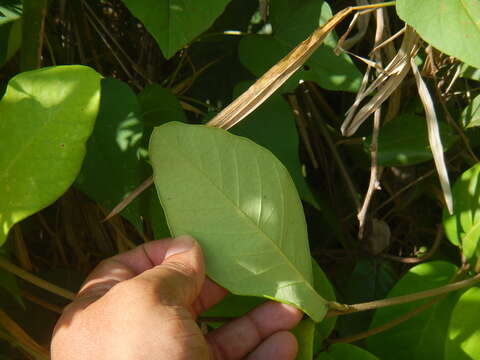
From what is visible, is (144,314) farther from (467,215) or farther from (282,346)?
(467,215)

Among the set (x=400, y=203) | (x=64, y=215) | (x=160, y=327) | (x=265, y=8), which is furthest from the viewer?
(x=400, y=203)

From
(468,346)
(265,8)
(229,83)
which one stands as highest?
(265,8)

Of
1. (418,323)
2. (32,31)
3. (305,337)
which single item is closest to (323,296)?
(305,337)

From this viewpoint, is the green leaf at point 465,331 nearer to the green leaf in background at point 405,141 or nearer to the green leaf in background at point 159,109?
the green leaf in background at point 405,141

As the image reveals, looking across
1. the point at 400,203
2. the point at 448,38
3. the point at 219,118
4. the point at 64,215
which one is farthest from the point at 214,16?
the point at 400,203

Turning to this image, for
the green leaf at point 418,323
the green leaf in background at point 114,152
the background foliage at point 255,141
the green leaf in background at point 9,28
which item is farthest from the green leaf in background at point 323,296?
the green leaf in background at point 9,28

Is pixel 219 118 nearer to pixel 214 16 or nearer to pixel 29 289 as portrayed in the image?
pixel 214 16
